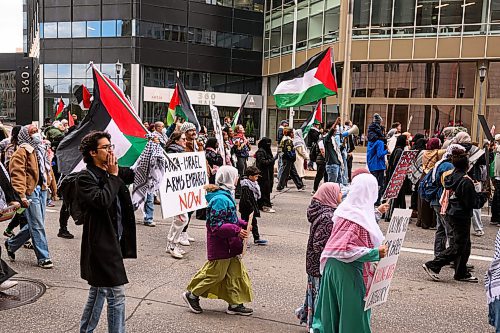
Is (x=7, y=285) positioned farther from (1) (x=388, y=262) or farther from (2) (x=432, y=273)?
(2) (x=432, y=273)

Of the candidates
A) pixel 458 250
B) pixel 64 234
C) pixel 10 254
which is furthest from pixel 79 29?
pixel 458 250

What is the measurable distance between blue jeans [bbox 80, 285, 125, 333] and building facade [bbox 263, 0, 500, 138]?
25834 millimetres

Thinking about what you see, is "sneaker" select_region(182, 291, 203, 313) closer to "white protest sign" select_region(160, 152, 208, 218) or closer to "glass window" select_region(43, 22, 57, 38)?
"white protest sign" select_region(160, 152, 208, 218)

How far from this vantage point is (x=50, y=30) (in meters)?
41.7

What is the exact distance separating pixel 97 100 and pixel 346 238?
3.52 metres

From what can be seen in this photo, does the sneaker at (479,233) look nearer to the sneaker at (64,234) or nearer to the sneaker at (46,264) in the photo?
the sneaker at (64,234)

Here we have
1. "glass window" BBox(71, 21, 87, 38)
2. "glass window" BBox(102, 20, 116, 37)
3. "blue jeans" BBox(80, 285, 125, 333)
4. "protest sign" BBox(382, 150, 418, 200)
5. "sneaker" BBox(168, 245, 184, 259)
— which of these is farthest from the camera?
"glass window" BBox(71, 21, 87, 38)

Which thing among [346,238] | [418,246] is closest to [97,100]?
[346,238]

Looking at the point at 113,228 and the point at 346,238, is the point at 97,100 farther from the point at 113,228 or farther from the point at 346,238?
the point at 346,238

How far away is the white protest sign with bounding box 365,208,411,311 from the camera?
3746 mm

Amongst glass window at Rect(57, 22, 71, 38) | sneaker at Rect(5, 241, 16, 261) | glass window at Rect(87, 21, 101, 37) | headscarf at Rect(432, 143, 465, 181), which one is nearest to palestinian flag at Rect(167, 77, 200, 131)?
sneaker at Rect(5, 241, 16, 261)

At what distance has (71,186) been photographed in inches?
154

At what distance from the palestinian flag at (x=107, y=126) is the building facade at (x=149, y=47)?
33109mm

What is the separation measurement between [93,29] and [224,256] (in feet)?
131
